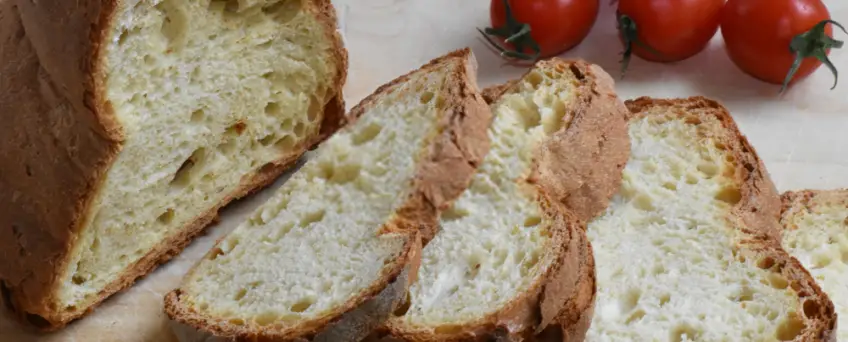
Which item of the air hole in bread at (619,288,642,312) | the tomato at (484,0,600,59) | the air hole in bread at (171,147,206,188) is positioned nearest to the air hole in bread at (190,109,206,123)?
the air hole in bread at (171,147,206,188)

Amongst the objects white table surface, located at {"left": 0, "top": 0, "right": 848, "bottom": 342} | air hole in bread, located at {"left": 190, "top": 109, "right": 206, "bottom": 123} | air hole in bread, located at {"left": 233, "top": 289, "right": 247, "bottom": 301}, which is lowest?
white table surface, located at {"left": 0, "top": 0, "right": 848, "bottom": 342}

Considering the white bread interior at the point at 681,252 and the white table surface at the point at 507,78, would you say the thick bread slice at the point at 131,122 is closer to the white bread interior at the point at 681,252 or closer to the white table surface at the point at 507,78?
the white table surface at the point at 507,78

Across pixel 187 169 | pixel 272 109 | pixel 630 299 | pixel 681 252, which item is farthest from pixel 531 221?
pixel 187 169

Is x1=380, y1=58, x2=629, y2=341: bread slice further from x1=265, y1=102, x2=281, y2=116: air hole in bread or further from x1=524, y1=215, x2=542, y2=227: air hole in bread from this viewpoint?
x1=265, y1=102, x2=281, y2=116: air hole in bread

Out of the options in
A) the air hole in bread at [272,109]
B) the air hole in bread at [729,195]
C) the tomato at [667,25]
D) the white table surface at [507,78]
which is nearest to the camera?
the air hole in bread at [729,195]

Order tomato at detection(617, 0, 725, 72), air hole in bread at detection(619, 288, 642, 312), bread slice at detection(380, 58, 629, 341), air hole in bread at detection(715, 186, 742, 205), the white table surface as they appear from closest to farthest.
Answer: bread slice at detection(380, 58, 629, 341), air hole in bread at detection(619, 288, 642, 312), air hole in bread at detection(715, 186, 742, 205), the white table surface, tomato at detection(617, 0, 725, 72)

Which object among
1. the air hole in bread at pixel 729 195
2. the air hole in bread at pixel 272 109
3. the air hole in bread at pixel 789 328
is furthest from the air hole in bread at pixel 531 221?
the air hole in bread at pixel 272 109

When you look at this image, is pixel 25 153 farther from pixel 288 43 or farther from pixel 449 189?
pixel 449 189

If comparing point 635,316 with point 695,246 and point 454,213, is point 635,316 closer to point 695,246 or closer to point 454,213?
point 695,246
